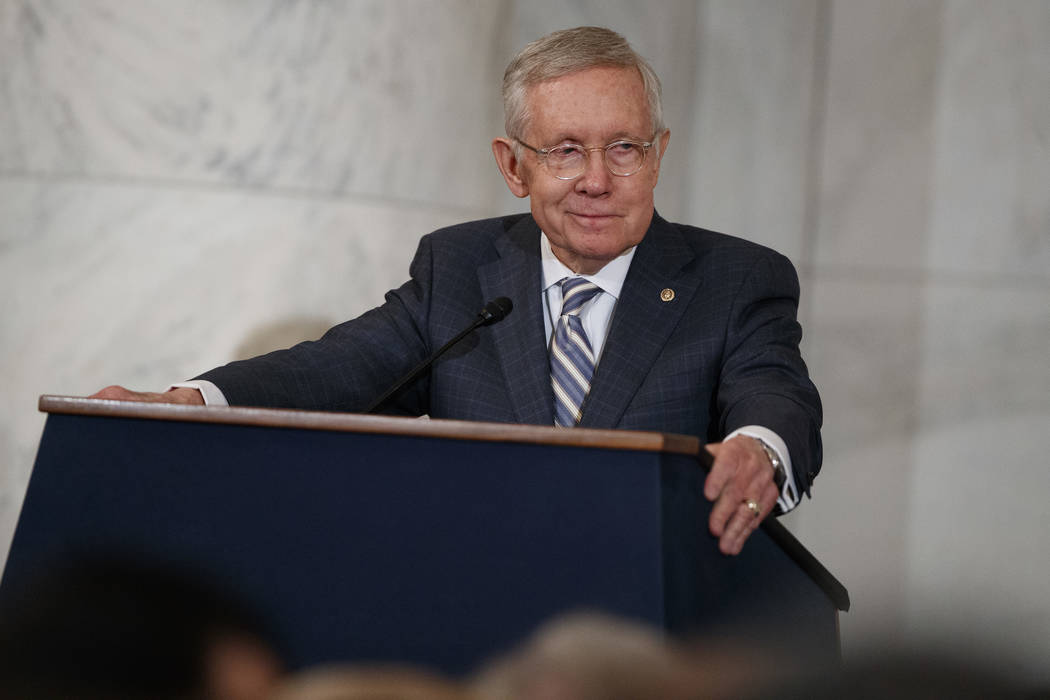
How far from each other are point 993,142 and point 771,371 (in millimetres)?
2176

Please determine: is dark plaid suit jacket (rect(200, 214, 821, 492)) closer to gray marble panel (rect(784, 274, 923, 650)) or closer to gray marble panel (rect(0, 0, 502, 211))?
gray marble panel (rect(0, 0, 502, 211))

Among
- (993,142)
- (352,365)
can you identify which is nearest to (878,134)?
(993,142)

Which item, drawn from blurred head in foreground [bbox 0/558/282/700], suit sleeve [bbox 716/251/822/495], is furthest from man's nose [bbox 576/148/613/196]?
blurred head in foreground [bbox 0/558/282/700]

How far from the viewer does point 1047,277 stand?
376 cm

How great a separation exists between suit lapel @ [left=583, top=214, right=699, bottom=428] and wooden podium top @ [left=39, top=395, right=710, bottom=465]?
0.80 m

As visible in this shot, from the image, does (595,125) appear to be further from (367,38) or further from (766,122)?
(766,122)

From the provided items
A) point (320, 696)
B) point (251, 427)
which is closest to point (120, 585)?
point (320, 696)

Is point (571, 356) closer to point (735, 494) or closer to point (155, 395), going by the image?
point (155, 395)

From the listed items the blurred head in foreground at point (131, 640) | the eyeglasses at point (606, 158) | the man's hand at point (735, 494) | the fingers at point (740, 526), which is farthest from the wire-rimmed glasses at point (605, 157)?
the blurred head in foreground at point (131, 640)

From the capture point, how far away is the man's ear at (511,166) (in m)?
2.44

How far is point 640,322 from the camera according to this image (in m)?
2.21

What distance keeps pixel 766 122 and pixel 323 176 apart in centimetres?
175

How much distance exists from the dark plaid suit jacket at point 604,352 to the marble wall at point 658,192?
0.82m

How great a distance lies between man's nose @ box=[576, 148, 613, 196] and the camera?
2246mm
